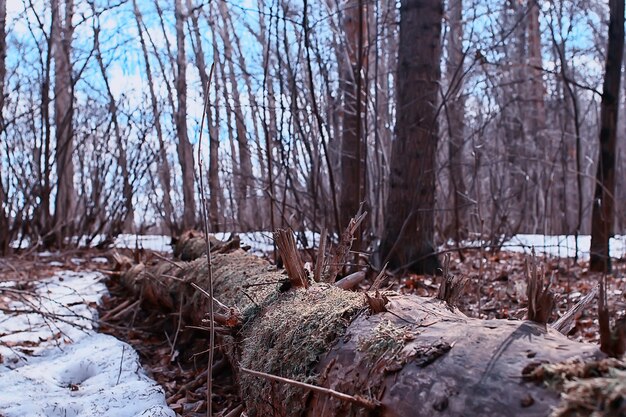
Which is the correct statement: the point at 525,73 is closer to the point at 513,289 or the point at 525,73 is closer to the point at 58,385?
the point at 513,289

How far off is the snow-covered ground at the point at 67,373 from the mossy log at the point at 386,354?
0.64m

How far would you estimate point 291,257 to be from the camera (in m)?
2.76

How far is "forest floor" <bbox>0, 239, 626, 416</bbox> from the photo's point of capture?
124 inches

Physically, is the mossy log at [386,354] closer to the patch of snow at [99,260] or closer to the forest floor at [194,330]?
the forest floor at [194,330]

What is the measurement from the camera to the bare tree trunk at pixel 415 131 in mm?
5980

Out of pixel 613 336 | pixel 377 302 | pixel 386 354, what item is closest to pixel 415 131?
pixel 377 302

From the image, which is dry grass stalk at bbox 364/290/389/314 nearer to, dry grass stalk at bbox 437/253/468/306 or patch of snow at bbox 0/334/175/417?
dry grass stalk at bbox 437/253/468/306

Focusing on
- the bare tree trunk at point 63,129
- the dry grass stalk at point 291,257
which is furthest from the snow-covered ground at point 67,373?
the bare tree trunk at point 63,129

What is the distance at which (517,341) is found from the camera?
1472mm

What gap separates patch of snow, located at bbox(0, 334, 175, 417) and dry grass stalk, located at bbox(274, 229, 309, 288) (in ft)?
2.85

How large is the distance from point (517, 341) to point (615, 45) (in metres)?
6.07

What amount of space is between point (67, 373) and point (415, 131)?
12.9ft

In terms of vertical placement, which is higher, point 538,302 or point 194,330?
point 538,302

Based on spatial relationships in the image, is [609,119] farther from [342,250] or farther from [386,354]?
[386,354]
